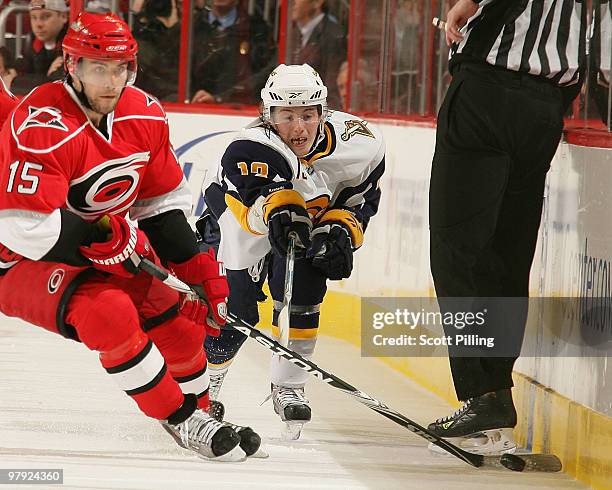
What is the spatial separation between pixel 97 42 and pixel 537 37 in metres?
1.16

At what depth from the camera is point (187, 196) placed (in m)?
3.29

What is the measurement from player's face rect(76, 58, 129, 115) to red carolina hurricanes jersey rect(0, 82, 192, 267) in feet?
0.14

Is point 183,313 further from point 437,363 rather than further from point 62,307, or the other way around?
point 437,363

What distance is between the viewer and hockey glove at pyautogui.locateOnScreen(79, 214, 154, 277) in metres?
2.86

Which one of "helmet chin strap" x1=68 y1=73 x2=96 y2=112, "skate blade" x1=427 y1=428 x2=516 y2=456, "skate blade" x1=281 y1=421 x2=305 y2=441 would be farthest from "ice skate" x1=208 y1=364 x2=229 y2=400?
"helmet chin strap" x1=68 y1=73 x2=96 y2=112

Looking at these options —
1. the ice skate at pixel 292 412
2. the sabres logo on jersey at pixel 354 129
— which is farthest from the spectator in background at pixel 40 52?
the ice skate at pixel 292 412

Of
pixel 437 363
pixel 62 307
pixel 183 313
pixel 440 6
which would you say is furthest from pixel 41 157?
pixel 440 6

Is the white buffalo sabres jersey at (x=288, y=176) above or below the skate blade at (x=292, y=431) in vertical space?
above

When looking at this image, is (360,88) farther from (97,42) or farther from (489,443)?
(97,42)

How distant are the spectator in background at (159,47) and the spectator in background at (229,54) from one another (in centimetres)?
10

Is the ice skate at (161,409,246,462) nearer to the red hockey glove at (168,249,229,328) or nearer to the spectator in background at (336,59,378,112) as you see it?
the red hockey glove at (168,249,229,328)

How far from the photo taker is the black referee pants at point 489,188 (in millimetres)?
3457

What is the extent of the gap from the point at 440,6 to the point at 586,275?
1768 millimetres

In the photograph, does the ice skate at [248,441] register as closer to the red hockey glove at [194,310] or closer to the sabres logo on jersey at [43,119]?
the red hockey glove at [194,310]
